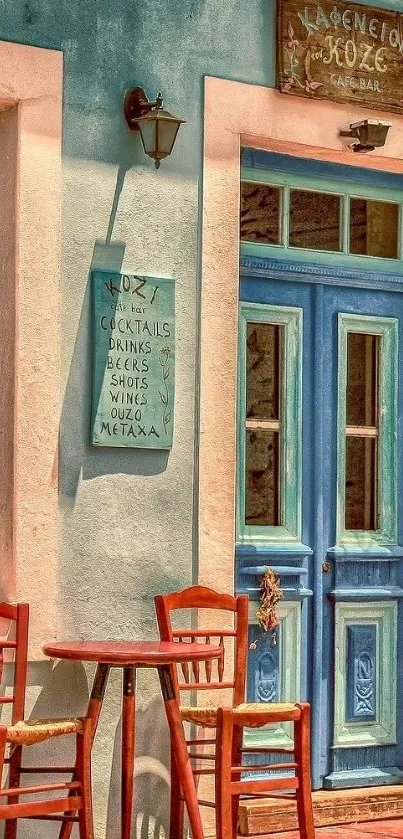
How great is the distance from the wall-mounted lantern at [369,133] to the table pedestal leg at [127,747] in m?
2.62

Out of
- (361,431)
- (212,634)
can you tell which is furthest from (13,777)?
(361,431)

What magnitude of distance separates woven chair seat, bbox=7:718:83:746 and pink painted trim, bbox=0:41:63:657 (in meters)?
0.50

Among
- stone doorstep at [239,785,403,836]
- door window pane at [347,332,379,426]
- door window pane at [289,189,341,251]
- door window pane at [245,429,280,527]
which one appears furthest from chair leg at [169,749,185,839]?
door window pane at [289,189,341,251]

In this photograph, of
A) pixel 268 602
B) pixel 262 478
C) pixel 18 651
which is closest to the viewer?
pixel 18 651

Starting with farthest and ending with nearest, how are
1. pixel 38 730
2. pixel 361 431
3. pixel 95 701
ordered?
pixel 361 431 < pixel 95 701 < pixel 38 730

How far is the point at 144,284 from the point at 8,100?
93 centimetres

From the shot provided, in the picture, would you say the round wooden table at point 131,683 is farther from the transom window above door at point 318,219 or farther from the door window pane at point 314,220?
the door window pane at point 314,220

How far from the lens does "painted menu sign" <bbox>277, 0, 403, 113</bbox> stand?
7.72 m

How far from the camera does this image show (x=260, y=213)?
7965 millimetres

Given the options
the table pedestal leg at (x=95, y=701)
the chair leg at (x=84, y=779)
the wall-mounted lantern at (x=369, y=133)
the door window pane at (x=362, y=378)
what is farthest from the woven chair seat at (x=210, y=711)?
the wall-mounted lantern at (x=369, y=133)

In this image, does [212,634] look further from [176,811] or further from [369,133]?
[369,133]

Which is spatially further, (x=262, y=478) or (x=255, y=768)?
(x=262, y=478)

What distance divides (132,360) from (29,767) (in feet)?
5.49

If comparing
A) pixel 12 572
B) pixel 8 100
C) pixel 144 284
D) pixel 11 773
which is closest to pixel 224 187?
pixel 144 284
